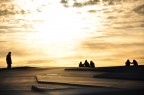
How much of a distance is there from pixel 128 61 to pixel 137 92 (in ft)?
117

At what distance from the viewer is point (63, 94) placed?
1691cm

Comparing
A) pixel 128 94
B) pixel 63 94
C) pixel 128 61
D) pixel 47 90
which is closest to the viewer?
pixel 128 94

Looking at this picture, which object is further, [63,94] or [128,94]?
[63,94]

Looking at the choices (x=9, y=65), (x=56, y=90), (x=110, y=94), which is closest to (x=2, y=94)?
(x=56, y=90)

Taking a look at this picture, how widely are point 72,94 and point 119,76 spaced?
9.80m

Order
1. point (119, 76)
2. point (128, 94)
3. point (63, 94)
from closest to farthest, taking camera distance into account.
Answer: point (128, 94) → point (63, 94) → point (119, 76)

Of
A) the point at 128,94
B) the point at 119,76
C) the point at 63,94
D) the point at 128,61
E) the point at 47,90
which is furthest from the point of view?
the point at 128,61

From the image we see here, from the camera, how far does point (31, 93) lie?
18656 mm

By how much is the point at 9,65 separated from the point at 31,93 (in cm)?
3453

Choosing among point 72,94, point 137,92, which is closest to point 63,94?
point 72,94

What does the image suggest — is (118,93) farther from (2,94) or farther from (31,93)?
(2,94)

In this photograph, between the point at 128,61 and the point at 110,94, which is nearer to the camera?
the point at 110,94

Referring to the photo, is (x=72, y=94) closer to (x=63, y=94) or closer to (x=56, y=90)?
(x=63, y=94)

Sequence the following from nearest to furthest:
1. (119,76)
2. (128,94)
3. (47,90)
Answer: (128,94), (47,90), (119,76)
